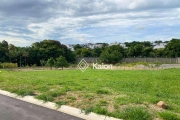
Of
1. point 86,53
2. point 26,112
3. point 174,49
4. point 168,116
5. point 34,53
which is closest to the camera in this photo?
point 168,116

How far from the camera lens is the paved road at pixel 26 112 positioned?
420 cm

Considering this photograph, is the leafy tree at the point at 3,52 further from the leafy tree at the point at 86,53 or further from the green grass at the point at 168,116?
the green grass at the point at 168,116

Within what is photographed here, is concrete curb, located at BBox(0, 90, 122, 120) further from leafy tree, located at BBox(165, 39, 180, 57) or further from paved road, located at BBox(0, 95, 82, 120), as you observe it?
leafy tree, located at BBox(165, 39, 180, 57)

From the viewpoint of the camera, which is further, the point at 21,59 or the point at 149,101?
the point at 21,59

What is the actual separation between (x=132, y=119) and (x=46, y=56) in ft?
142

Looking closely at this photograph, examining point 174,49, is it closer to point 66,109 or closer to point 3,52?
point 3,52

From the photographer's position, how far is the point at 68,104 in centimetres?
492

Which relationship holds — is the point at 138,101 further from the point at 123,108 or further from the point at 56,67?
the point at 56,67

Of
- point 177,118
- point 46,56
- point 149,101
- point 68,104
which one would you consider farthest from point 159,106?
point 46,56

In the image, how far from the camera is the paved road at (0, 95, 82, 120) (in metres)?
4.20

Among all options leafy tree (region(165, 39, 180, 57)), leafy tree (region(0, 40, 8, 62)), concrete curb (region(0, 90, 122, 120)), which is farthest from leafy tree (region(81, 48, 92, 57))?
concrete curb (region(0, 90, 122, 120))

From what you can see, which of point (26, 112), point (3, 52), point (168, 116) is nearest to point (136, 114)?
point (168, 116)

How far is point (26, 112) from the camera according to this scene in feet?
15.1

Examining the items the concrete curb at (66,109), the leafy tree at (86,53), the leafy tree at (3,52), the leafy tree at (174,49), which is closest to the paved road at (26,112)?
the concrete curb at (66,109)
